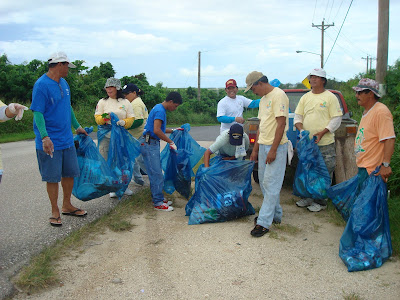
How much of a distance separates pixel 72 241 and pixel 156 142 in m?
1.78

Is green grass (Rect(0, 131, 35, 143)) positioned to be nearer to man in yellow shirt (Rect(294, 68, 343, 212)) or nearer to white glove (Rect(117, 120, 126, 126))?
white glove (Rect(117, 120, 126, 126))

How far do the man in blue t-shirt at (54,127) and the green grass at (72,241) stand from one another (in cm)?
49

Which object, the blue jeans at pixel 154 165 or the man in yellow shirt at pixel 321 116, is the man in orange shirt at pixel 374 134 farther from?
the blue jeans at pixel 154 165

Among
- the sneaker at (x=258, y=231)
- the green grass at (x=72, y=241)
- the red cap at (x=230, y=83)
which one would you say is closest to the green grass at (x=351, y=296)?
the sneaker at (x=258, y=231)

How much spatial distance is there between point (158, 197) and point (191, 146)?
0.89 meters

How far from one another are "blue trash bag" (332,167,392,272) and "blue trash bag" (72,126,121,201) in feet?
9.38

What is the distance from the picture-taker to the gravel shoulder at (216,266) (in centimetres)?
313

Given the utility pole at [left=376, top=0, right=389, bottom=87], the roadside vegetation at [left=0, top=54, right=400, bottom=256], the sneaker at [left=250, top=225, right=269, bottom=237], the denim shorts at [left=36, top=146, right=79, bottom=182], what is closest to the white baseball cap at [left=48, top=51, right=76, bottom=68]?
the denim shorts at [left=36, top=146, right=79, bottom=182]

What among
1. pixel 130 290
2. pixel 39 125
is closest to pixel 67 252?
pixel 130 290

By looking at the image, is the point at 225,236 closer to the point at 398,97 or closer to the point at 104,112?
the point at 104,112

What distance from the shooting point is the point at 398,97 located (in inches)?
517

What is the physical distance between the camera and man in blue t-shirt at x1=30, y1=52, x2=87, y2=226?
4.26 meters

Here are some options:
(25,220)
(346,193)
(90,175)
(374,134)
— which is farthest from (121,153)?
(374,134)

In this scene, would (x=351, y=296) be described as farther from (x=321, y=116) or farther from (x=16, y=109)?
(x=16, y=109)
